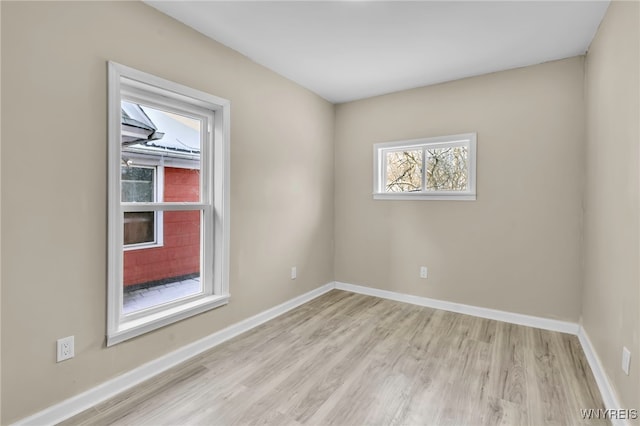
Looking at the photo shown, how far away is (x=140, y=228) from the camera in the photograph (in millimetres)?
2232

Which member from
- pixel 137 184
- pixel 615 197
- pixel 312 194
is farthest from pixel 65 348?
pixel 615 197

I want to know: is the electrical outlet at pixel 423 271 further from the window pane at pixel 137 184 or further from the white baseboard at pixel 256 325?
the window pane at pixel 137 184

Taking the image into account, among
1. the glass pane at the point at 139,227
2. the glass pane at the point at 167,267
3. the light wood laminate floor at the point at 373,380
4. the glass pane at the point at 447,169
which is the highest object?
the glass pane at the point at 447,169

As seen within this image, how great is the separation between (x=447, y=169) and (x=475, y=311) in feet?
5.14

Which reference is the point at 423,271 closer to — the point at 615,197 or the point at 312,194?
the point at 312,194

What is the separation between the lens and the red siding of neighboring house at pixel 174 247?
2240mm

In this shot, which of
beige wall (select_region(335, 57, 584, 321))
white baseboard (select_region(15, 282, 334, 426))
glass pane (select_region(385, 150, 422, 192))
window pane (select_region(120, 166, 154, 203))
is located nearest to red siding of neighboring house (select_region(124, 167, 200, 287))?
window pane (select_region(120, 166, 154, 203))

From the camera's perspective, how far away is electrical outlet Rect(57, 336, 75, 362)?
5.69ft

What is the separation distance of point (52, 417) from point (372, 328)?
92.2 inches

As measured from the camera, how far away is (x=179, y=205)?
2.44 meters

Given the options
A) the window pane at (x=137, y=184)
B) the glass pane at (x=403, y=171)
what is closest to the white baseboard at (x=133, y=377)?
the window pane at (x=137, y=184)

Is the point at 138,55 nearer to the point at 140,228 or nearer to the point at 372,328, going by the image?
the point at 140,228

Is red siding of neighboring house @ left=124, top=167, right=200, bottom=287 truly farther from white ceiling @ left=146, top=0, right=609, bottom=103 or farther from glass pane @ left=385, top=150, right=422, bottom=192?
glass pane @ left=385, top=150, right=422, bottom=192

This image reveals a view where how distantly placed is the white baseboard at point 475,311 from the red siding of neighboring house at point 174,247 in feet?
7.30
